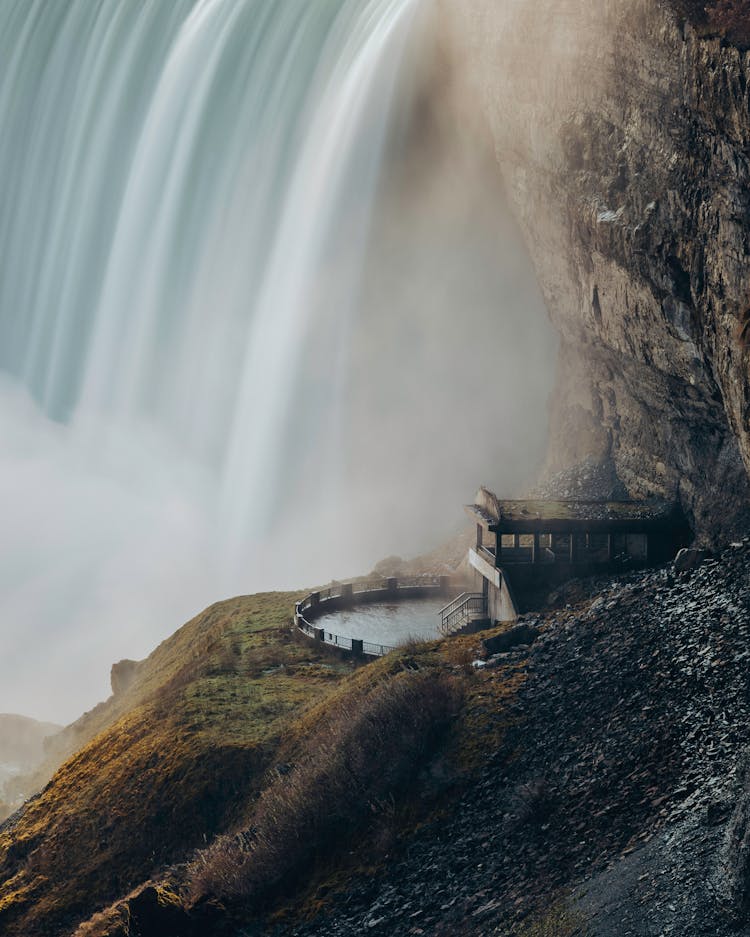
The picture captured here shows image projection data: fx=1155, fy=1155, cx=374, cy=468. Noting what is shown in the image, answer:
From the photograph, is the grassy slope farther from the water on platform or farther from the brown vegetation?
the brown vegetation

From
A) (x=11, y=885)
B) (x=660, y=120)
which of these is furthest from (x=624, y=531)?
(x=11, y=885)

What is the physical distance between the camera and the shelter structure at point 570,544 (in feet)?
118

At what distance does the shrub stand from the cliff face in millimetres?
10193

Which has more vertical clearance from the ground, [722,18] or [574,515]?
[722,18]

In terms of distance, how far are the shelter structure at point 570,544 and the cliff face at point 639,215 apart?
1314 mm

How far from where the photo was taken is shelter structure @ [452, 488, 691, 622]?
118ft

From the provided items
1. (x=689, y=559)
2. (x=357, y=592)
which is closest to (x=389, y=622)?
(x=357, y=592)

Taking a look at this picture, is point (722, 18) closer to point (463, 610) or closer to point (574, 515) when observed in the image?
point (574, 515)

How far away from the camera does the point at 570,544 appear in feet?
119

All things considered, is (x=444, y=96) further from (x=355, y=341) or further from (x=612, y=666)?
(x=612, y=666)

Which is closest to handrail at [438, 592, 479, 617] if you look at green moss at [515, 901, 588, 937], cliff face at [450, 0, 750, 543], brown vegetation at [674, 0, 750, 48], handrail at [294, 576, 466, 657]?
handrail at [294, 576, 466, 657]

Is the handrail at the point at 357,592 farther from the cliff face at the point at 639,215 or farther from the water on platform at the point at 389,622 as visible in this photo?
the cliff face at the point at 639,215

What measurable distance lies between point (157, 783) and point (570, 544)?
47.9ft

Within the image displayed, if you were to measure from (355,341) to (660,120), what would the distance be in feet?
156
